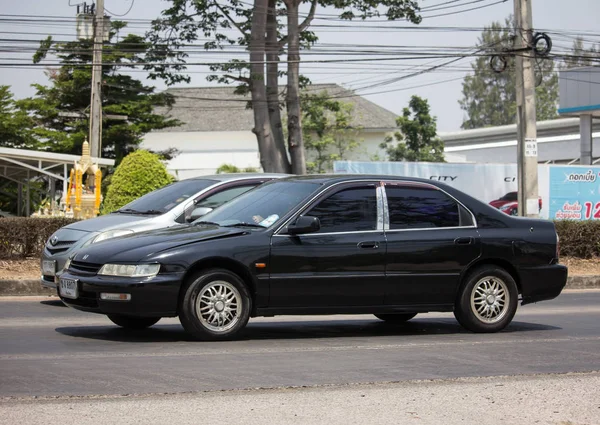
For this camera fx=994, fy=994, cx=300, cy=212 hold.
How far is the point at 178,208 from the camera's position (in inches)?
491

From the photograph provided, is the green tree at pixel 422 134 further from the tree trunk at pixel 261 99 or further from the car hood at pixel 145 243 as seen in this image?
the car hood at pixel 145 243

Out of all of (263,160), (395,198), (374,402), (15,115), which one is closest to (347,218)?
(395,198)

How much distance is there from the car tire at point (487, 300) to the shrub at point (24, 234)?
8293mm

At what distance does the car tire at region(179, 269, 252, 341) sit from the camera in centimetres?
892

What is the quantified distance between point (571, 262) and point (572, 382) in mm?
13452

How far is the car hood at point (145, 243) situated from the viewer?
8891 millimetres

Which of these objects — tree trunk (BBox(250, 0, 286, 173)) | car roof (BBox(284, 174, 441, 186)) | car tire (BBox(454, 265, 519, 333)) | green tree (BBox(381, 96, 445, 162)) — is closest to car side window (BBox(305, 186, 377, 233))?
car roof (BBox(284, 174, 441, 186))

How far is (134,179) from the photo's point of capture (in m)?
20.8

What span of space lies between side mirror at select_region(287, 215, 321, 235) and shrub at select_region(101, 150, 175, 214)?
465 inches

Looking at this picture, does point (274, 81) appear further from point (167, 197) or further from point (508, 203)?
point (167, 197)

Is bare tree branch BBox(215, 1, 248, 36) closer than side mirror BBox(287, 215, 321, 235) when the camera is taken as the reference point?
No

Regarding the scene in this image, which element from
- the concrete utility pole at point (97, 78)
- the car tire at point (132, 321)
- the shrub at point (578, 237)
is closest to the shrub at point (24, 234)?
the car tire at point (132, 321)

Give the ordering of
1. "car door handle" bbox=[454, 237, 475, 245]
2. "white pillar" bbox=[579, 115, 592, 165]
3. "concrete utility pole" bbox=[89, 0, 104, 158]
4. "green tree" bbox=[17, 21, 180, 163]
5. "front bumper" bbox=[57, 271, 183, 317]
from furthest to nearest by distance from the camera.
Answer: "green tree" bbox=[17, 21, 180, 163] < "white pillar" bbox=[579, 115, 592, 165] < "concrete utility pole" bbox=[89, 0, 104, 158] < "car door handle" bbox=[454, 237, 475, 245] < "front bumper" bbox=[57, 271, 183, 317]

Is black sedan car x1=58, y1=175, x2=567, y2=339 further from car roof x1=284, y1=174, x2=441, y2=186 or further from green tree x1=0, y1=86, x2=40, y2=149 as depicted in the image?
green tree x1=0, y1=86, x2=40, y2=149
